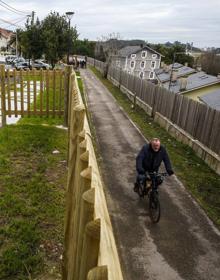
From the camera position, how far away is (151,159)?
6914mm

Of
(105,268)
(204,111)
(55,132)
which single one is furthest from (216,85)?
(105,268)

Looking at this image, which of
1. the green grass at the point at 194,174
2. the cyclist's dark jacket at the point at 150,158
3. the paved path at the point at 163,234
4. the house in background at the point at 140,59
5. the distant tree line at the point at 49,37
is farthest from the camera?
Result: the house in background at the point at 140,59

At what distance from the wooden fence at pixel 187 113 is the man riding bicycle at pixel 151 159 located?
12.4ft

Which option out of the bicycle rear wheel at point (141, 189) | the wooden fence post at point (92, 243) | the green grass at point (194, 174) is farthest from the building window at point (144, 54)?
the wooden fence post at point (92, 243)

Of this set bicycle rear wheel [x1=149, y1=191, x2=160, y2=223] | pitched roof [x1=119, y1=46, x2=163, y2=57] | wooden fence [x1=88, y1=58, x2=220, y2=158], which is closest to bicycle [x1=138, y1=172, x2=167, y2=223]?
bicycle rear wheel [x1=149, y1=191, x2=160, y2=223]

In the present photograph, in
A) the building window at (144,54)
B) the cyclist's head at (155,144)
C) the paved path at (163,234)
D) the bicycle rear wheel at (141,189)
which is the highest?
the building window at (144,54)

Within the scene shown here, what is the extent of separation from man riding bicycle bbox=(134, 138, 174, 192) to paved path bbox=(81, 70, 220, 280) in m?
0.91

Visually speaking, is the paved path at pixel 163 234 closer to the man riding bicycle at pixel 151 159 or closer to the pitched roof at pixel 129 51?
the man riding bicycle at pixel 151 159

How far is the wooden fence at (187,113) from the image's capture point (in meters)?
10.3

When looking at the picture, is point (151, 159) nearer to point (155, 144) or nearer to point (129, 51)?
point (155, 144)

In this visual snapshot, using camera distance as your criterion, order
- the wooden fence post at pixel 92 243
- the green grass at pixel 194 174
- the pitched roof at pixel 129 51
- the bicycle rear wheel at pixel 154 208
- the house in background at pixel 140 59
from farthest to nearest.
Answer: the pitched roof at pixel 129 51 < the house in background at pixel 140 59 < the green grass at pixel 194 174 < the bicycle rear wheel at pixel 154 208 < the wooden fence post at pixel 92 243

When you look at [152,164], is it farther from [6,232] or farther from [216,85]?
[216,85]

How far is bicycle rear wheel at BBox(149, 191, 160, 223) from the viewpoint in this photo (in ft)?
21.3

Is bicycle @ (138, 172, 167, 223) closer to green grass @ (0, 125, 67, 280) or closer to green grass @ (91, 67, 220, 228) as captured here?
green grass @ (91, 67, 220, 228)
